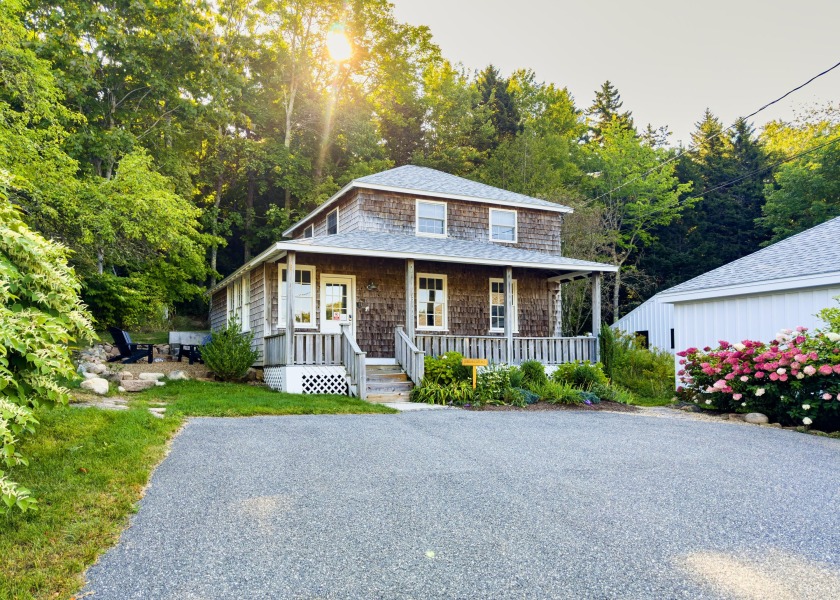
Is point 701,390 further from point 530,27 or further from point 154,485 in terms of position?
point 530,27

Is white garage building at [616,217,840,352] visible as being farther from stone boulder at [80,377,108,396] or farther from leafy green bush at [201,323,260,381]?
stone boulder at [80,377,108,396]

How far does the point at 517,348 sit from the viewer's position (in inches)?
593

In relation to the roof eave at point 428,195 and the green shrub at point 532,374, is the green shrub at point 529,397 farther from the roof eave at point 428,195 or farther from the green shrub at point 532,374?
the roof eave at point 428,195

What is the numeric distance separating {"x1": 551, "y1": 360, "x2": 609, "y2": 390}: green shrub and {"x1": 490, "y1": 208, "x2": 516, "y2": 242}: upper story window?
5731 millimetres

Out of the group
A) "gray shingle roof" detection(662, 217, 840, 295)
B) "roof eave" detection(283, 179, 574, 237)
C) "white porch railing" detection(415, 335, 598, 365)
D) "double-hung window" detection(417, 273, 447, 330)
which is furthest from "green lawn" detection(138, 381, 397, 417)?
"gray shingle roof" detection(662, 217, 840, 295)

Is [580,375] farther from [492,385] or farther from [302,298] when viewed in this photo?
[302,298]

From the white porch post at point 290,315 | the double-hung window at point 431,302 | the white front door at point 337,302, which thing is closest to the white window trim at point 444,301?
the double-hung window at point 431,302

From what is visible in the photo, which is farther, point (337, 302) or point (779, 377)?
point (337, 302)

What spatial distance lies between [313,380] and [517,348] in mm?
5315

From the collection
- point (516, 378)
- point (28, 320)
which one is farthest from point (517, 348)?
point (28, 320)

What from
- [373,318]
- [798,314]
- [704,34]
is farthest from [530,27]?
[798,314]

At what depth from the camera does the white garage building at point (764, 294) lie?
1107 cm

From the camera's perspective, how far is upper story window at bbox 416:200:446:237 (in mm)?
17297

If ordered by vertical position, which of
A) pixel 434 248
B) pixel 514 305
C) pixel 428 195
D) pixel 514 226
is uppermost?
pixel 428 195
